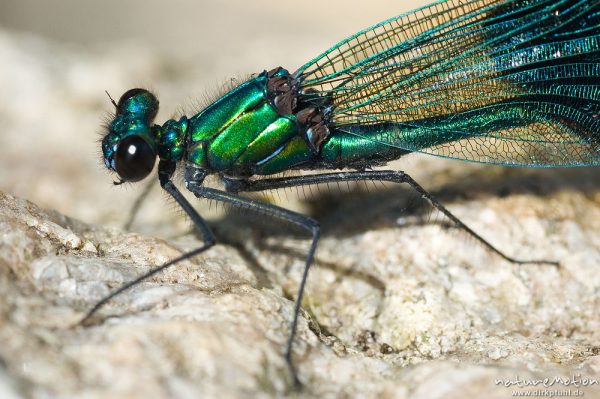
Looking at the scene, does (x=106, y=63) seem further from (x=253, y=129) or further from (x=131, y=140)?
(x=253, y=129)

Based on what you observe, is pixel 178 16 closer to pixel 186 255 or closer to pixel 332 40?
pixel 332 40

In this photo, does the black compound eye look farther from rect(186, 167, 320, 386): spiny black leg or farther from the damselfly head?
rect(186, 167, 320, 386): spiny black leg

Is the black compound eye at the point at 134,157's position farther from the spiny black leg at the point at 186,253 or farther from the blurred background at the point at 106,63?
the blurred background at the point at 106,63

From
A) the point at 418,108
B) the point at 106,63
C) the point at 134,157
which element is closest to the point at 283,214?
the point at 134,157

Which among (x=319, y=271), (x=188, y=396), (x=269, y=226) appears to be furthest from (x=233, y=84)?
(x=188, y=396)

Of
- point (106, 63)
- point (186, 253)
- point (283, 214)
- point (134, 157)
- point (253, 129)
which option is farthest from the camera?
point (106, 63)
